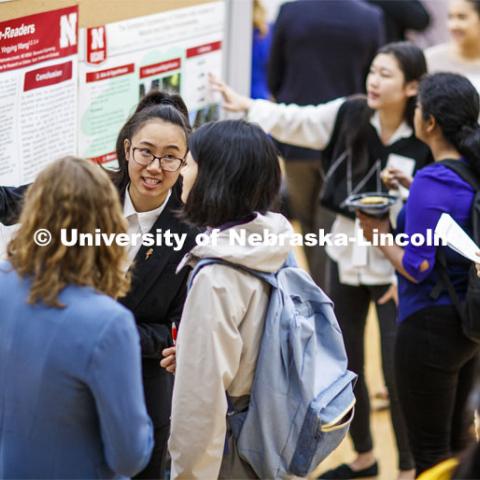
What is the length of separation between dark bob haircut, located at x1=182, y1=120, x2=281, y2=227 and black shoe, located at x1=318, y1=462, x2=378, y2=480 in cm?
209

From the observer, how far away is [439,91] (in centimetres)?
337

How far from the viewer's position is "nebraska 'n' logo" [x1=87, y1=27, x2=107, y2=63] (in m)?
3.20

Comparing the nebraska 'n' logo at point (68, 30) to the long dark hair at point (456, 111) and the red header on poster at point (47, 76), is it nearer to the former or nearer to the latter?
the red header on poster at point (47, 76)

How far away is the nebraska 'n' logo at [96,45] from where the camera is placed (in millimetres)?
3197

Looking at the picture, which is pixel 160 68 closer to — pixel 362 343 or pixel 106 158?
pixel 106 158

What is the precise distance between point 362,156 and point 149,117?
1.34 m

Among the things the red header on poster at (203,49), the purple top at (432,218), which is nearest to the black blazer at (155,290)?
the purple top at (432,218)

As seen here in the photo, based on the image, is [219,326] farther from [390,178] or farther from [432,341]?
[390,178]

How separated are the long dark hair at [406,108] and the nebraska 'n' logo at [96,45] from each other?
1186mm

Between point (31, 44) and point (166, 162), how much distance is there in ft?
1.78

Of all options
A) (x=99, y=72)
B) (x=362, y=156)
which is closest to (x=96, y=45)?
(x=99, y=72)

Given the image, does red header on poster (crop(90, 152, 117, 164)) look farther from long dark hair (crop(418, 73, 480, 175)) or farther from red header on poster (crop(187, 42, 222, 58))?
long dark hair (crop(418, 73, 480, 175))

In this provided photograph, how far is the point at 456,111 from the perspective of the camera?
3.35 m

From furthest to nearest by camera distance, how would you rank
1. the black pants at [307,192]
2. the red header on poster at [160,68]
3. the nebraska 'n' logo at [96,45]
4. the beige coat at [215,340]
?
the black pants at [307,192]
the red header on poster at [160,68]
the nebraska 'n' logo at [96,45]
the beige coat at [215,340]
